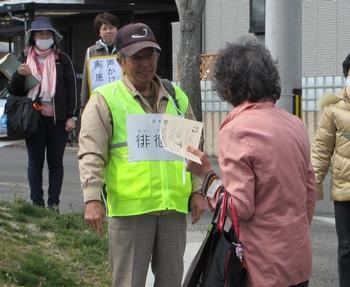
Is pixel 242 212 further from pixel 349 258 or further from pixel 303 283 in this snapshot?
pixel 349 258

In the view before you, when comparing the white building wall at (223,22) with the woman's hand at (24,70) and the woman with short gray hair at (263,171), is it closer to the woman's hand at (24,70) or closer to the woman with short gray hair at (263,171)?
the woman's hand at (24,70)

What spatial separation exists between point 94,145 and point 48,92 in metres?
3.38

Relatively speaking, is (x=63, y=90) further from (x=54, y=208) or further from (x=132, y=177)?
(x=132, y=177)

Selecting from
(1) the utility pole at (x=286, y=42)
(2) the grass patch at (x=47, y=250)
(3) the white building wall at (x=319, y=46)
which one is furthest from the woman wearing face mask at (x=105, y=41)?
(3) the white building wall at (x=319, y=46)

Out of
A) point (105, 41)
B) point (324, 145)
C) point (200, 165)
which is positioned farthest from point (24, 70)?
point (200, 165)

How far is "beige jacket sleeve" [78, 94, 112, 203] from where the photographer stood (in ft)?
12.2

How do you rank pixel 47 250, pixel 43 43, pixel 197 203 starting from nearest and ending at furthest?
pixel 197 203, pixel 47 250, pixel 43 43

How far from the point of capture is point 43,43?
22.7 feet

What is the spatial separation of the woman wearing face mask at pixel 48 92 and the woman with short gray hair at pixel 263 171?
383 centimetres

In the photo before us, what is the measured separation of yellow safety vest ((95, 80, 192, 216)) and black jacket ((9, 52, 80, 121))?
10.4ft

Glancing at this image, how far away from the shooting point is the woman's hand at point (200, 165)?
11.5 ft

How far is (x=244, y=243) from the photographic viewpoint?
3.27 meters

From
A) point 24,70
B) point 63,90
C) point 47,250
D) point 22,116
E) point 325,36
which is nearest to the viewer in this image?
Result: point 47,250

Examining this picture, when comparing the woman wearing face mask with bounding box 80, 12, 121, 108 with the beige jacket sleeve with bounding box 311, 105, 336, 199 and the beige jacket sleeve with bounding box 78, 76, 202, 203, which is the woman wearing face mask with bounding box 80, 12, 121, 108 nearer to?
the beige jacket sleeve with bounding box 311, 105, 336, 199
